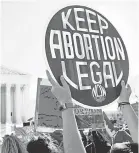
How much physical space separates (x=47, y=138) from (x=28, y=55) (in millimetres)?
282

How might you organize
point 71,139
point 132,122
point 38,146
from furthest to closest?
point 132,122, point 38,146, point 71,139

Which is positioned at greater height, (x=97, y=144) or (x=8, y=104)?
(x=8, y=104)

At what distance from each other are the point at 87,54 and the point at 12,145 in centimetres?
44

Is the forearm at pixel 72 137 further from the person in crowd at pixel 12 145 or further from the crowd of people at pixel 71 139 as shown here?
the person in crowd at pixel 12 145

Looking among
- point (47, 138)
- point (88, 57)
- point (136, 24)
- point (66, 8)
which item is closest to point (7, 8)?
point (66, 8)

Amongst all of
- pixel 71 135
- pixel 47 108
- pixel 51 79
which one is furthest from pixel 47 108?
pixel 71 135

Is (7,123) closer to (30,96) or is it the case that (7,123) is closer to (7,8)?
(30,96)

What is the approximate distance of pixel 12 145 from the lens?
0.79m

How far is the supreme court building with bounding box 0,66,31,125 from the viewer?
34.1 inches

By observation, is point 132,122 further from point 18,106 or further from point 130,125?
point 18,106

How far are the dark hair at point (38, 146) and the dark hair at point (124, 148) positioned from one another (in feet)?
0.73

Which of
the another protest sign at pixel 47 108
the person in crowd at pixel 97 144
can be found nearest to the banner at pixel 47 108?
the another protest sign at pixel 47 108

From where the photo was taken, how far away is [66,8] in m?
1.02

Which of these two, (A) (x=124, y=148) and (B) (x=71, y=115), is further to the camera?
(A) (x=124, y=148)
